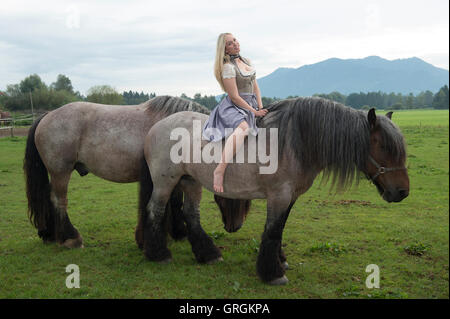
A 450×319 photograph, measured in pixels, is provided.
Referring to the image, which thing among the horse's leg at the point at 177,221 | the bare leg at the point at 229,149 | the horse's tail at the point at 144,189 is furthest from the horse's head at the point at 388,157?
the horse's leg at the point at 177,221

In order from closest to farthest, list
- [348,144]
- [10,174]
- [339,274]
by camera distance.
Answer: [348,144] < [339,274] < [10,174]

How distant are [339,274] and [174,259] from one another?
2.27m

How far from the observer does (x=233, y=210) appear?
5043 millimetres

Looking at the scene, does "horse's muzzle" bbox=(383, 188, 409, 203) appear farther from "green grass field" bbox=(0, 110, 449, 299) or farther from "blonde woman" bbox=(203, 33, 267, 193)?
"blonde woman" bbox=(203, 33, 267, 193)

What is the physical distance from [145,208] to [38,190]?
1.91 meters

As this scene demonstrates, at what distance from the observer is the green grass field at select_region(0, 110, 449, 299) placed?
3869mm

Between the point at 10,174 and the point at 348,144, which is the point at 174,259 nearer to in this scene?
the point at 348,144

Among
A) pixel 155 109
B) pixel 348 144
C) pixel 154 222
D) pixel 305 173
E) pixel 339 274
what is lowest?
pixel 339 274

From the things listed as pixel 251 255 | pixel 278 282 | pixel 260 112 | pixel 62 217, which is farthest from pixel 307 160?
pixel 62 217

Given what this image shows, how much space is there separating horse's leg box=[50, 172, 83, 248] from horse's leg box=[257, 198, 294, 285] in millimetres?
3052

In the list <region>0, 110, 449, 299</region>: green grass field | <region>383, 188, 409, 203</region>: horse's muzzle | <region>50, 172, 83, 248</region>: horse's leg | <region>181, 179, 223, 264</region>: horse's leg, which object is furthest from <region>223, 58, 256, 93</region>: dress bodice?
<region>50, 172, 83, 248</region>: horse's leg

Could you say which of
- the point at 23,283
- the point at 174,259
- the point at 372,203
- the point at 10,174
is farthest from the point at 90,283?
the point at 10,174

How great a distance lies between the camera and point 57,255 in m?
4.95

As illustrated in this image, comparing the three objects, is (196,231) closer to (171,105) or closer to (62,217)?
(171,105)
